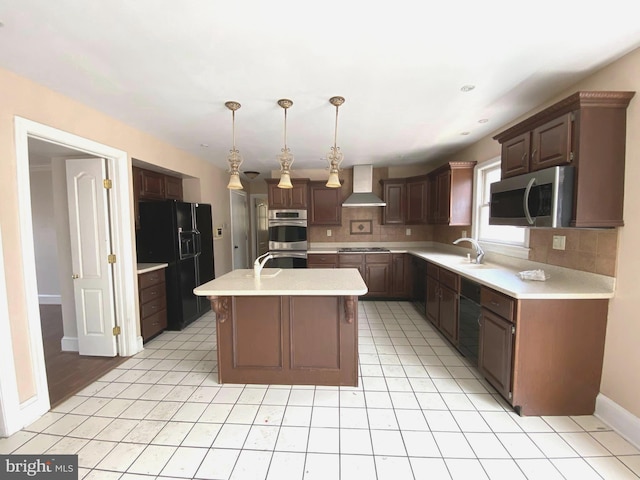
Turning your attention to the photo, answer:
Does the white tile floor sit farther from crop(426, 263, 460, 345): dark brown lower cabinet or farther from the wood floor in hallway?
crop(426, 263, 460, 345): dark brown lower cabinet

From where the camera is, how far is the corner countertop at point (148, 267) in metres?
2.96

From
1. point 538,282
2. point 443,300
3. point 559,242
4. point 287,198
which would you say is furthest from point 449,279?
point 287,198

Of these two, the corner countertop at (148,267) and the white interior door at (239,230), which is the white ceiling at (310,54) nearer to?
the corner countertop at (148,267)

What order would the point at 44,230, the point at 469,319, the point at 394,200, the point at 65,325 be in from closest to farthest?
the point at 469,319 → the point at 65,325 → the point at 44,230 → the point at 394,200

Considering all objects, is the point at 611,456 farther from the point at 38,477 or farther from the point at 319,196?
the point at 319,196

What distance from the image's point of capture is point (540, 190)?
6.11 ft

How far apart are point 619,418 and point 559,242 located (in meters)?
1.22

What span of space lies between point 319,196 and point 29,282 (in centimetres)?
375

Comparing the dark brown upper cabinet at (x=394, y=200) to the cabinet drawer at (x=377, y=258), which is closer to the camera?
the cabinet drawer at (x=377, y=258)

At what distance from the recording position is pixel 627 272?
5.52 ft

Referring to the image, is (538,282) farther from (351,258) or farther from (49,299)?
(49,299)

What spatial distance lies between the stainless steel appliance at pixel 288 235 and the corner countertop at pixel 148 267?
1.74 m

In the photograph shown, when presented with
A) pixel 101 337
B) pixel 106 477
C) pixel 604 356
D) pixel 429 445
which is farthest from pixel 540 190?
pixel 101 337

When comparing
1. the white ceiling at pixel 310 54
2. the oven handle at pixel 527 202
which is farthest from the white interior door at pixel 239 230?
the oven handle at pixel 527 202
